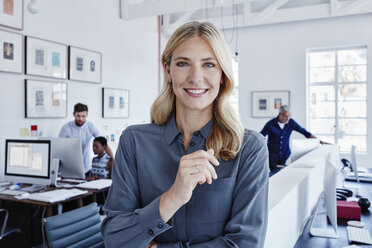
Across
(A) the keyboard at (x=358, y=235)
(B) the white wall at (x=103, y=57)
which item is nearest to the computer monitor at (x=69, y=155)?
(B) the white wall at (x=103, y=57)

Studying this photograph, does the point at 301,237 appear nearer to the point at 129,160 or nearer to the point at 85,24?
the point at 129,160

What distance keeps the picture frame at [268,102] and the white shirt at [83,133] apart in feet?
13.0

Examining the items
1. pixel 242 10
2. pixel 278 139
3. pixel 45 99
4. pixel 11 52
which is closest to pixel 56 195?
pixel 45 99

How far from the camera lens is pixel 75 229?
195 cm

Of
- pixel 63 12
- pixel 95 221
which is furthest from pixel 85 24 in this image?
pixel 95 221

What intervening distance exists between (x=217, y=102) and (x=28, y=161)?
2.72m

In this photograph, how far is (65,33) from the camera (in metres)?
4.85

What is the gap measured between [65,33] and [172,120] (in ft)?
14.4

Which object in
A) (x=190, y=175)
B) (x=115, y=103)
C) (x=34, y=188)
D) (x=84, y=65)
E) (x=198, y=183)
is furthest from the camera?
(x=115, y=103)

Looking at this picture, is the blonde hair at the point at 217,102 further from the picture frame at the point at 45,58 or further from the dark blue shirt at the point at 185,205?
the picture frame at the point at 45,58

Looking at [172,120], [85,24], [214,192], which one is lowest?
[214,192]

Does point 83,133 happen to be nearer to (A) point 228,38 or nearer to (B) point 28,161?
(B) point 28,161

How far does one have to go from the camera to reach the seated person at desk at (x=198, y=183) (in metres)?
Answer: 0.91

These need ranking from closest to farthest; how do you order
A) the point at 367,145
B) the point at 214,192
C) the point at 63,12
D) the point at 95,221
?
the point at 214,192 < the point at 95,221 < the point at 63,12 < the point at 367,145
